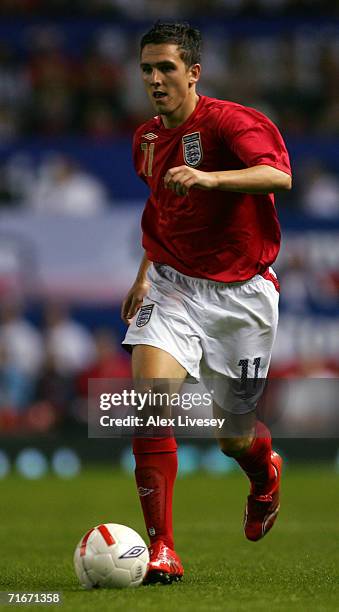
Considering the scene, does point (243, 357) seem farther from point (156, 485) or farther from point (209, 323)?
point (156, 485)

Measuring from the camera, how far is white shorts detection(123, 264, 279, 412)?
5.62 metres

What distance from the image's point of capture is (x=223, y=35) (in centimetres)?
1538

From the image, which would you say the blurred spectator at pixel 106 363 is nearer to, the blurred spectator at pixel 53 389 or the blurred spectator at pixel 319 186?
the blurred spectator at pixel 53 389

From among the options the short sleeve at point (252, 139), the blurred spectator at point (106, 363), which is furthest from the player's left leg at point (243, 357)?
the blurred spectator at point (106, 363)

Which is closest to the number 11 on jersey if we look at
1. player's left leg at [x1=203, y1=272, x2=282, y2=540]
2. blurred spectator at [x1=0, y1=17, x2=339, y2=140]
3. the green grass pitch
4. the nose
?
the nose

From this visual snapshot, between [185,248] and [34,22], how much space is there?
1030cm

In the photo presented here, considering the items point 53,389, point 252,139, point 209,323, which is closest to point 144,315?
point 209,323

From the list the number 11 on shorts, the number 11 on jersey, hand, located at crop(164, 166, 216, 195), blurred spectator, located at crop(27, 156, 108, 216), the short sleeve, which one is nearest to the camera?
hand, located at crop(164, 166, 216, 195)

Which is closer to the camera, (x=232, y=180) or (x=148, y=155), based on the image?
(x=232, y=180)

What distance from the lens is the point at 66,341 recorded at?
43.0 ft

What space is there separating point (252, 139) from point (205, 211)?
490 mm

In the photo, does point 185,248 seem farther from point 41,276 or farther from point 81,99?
point 81,99

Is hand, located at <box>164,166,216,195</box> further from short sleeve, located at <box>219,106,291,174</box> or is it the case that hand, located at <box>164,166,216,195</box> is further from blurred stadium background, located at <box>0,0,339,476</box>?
blurred stadium background, located at <box>0,0,339,476</box>

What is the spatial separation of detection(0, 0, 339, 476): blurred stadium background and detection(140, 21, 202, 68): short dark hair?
715cm
